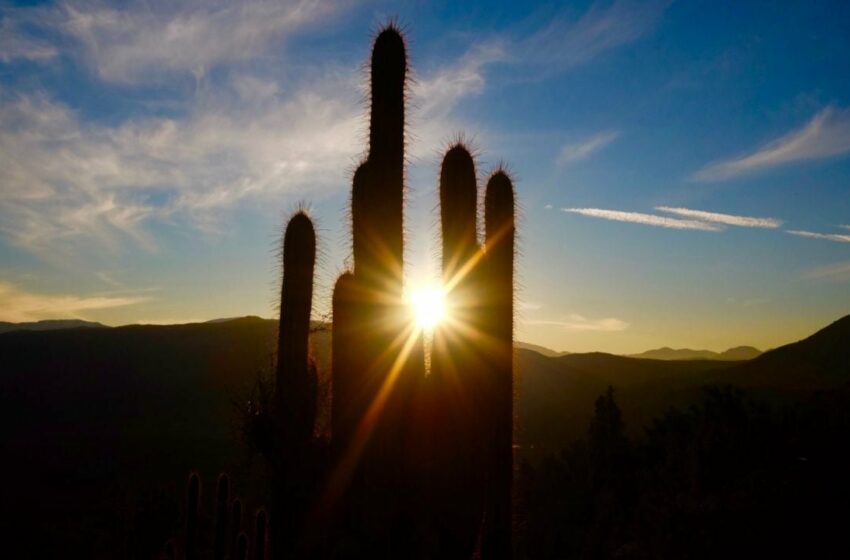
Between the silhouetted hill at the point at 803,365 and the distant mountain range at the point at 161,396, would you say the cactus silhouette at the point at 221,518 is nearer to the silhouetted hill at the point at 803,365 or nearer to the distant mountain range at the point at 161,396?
the distant mountain range at the point at 161,396

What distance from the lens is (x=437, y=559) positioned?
6.52 m

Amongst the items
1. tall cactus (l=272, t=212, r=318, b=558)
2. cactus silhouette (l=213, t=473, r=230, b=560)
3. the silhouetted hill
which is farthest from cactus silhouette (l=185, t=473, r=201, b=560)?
the silhouetted hill

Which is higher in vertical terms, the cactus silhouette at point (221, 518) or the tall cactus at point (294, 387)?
the tall cactus at point (294, 387)

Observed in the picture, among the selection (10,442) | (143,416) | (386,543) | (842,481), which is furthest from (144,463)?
(386,543)

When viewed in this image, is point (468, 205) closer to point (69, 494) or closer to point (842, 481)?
point (842, 481)

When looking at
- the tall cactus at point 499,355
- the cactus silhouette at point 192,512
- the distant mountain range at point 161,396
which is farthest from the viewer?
the distant mountain range at point 161,396

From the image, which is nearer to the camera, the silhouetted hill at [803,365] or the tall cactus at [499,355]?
the tall cactus at [499,355]

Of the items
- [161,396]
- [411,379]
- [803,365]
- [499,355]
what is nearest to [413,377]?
[411,379]

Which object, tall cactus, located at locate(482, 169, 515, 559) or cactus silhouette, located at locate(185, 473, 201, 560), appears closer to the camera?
tall cactus, located at locate(482, 169, 515, 559)

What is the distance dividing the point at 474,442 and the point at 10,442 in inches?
2045

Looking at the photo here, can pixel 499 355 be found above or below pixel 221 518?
above

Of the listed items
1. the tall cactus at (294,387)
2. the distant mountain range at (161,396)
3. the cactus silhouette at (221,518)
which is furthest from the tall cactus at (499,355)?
the distant mountain range at (161,396)

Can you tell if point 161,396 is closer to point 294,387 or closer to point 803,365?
point 294,387

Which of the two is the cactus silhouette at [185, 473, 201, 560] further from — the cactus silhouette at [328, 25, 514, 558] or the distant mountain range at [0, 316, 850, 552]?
the distant mountain range at [0, 316, 850, 552]
